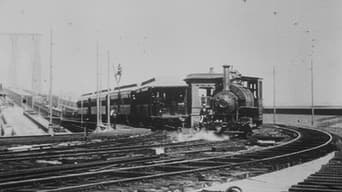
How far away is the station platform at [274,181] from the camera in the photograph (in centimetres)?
715

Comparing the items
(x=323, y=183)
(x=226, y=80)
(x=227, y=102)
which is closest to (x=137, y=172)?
(x=323, y=183)

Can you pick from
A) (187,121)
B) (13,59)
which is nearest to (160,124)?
(187,121)

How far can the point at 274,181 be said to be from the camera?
810 centimetres

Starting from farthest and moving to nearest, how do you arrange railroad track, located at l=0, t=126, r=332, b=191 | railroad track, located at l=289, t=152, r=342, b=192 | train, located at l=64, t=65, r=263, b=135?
1. train, located at l=64, t=65, r=263, b=135
2. railroad track, located at l=0, t=126, r=332, b=191
3. railroad track, located at l=289, t=152, r=342, b=192

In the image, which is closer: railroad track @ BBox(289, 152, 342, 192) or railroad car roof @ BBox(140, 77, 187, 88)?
railroad track @ BBox(289, 152, 342, 192)

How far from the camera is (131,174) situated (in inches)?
338

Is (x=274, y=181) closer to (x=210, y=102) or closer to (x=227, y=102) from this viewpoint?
(x=227, y=102)

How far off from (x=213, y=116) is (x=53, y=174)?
1036cm

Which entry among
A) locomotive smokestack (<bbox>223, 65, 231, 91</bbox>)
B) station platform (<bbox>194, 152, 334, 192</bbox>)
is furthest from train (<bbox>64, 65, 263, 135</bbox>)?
station platform (<bbox>194, 152, 334, 192</bbox>)

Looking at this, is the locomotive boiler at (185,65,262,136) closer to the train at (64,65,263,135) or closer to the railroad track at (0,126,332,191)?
the train at (64,65,263,135)

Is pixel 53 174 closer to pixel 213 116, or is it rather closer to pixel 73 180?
pixel 73 180

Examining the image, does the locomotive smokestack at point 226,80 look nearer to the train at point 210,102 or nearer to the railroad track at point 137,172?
the train at point 210,102

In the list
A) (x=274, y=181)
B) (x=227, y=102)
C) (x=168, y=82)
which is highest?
(x=168, y=82)

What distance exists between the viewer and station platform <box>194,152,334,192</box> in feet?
23.5
